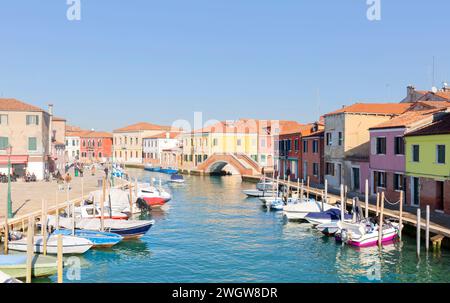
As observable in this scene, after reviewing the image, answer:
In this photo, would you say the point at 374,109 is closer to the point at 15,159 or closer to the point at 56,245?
the point at 56,245

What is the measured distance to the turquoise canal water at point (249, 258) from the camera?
56.7ft

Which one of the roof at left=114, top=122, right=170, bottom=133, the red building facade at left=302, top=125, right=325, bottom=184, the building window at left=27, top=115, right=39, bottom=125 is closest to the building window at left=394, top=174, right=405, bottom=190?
the red building facade at left=302, top=125, right=325, bottom=184

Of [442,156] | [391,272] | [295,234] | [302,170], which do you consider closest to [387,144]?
[442,156]

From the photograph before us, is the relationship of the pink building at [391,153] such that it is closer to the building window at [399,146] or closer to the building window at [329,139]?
the building window at [399,146]

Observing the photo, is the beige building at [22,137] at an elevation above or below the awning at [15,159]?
above

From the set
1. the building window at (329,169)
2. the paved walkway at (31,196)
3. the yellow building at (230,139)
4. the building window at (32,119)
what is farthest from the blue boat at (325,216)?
the yellow building at (230,139)

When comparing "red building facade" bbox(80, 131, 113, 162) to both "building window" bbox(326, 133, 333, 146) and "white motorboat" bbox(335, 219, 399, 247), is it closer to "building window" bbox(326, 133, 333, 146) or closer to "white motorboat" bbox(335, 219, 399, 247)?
"building window" bbox(326, 133, 333, 146)

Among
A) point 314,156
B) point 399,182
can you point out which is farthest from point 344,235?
point 314,156

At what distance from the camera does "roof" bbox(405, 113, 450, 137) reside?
965 inches

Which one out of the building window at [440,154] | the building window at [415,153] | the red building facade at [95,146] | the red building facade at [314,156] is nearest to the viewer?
the building window at [440,154]

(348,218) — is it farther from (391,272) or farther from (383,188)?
(391,272)

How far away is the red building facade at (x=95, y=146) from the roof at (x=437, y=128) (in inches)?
3764

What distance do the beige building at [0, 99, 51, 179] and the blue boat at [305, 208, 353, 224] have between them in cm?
3175

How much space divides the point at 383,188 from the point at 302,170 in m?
18.5
